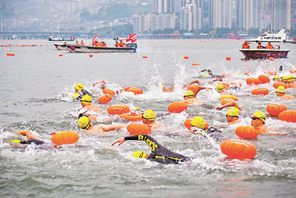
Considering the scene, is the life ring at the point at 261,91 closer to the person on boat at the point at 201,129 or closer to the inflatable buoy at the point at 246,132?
the inflatable buoy at the point at 246,132

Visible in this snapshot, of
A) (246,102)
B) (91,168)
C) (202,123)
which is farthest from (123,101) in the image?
(91,168)

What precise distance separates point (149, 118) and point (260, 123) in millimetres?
3167

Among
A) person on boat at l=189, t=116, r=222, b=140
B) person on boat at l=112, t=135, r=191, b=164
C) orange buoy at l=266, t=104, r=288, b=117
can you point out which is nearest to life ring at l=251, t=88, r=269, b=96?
orange buoy at l=266, t=104, r=288, b=117

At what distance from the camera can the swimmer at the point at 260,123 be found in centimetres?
1481

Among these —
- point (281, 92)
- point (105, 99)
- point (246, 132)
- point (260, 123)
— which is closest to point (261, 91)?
point (281, 92)

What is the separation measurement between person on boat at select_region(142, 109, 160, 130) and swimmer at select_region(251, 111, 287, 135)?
2.77 metres

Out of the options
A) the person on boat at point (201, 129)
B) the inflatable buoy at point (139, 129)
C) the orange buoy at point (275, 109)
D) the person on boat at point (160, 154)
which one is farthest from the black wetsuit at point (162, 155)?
the orange buoy at point (275, 109)

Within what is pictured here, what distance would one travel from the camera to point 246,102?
2269 cm

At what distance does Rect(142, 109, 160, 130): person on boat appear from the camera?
14.9 meters

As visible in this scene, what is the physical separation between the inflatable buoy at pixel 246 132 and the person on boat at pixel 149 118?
7.79 feet

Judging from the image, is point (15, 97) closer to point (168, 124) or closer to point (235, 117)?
point (168, 124)

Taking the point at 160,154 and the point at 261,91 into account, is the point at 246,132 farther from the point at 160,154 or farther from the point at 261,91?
the point at 261,91

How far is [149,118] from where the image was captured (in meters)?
15.0

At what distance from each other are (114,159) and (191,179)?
2.32 meters
